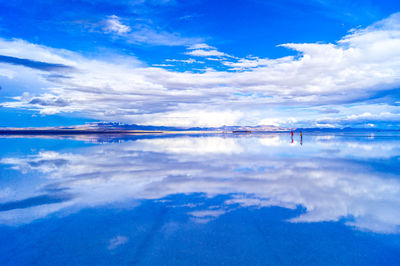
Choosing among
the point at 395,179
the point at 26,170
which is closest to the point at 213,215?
the point at 395,179

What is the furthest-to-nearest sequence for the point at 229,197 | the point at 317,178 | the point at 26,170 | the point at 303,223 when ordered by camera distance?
the point at 26,170 → the point at 317,178 → the point at 229,197 → the point at 303,223

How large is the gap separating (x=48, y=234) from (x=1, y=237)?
1142 millimetres

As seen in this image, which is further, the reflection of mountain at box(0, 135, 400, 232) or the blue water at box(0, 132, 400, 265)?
the reflection of mountain at box(0, 135, 400, 232)

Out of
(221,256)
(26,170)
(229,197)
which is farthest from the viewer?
(26,170)

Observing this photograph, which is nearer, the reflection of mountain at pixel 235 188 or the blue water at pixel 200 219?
the blue water at pixel 200 219

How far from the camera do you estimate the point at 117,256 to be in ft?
18.0

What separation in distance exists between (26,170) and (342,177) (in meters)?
18.4

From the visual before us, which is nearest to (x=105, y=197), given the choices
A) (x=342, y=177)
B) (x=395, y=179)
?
(x=342, y=177)

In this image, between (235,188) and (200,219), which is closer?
(200,219)

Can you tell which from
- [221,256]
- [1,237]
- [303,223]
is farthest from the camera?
[303,223]

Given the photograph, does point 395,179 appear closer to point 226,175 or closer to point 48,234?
point 226,175

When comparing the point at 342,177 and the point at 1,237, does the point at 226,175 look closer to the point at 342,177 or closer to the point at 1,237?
the point at 342,177

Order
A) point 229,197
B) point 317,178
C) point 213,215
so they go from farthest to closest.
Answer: point 317,178 < point 229,197 < point 213,215

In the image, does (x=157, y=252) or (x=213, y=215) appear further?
(x=213, y=215)
